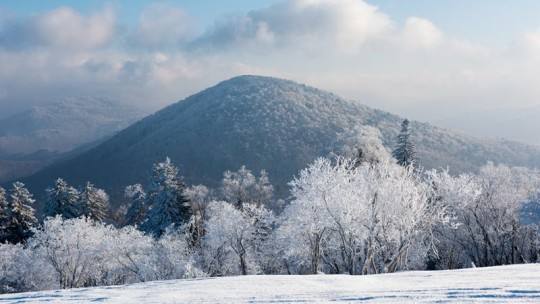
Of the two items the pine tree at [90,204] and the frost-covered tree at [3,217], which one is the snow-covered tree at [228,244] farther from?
the frost-covered tree at [3,217]

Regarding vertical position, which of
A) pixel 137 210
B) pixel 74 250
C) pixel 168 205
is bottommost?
pixel 74 250

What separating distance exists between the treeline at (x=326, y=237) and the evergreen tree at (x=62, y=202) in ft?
41.1

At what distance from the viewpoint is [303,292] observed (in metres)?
20.3

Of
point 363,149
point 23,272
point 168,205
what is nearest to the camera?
point 23,272

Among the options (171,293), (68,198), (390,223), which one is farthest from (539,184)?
(68,198)

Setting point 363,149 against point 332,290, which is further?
point 363,149

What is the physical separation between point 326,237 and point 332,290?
19.3 metres

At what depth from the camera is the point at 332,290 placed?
20.7 meters

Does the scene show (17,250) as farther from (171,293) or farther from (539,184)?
(539,184)

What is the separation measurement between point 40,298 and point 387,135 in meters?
187

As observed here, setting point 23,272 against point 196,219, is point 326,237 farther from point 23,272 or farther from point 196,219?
point 23,272

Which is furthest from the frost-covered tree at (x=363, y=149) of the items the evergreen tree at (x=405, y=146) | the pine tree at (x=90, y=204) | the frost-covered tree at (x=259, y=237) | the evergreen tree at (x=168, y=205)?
the pine tree at (x=90, y=204)

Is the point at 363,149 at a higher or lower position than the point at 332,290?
higher

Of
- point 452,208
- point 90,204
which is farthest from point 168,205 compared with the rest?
point 452,208
